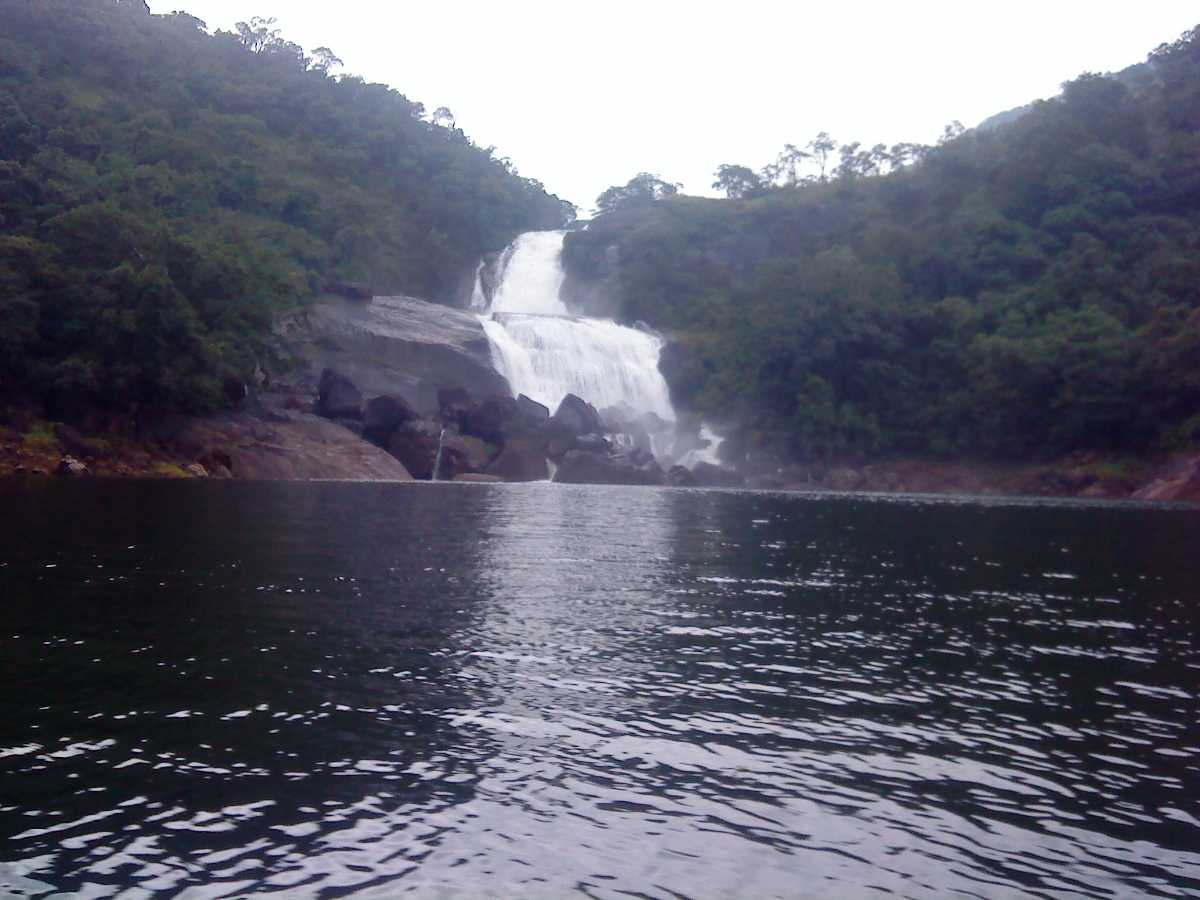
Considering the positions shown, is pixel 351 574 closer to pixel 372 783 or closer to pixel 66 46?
pixel 372 783

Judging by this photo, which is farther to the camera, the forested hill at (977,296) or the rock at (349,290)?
the rock at (349,290)

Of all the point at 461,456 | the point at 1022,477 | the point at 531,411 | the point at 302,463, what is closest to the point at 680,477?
the point at 531,411

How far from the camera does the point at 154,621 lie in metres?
16.7

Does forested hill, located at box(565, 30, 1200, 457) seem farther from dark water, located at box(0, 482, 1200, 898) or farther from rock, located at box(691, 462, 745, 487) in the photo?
dark water, located at box(0, 482, 1200, 898)

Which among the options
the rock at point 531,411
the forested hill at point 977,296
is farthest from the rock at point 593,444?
the forested hill at point 977,296

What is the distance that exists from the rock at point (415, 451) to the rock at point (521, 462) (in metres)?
4.35

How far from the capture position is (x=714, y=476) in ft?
270

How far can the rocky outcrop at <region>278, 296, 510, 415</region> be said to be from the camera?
76.5 m

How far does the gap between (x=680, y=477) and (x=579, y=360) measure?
1395 cm

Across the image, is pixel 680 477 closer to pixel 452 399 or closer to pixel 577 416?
pixel 577 416

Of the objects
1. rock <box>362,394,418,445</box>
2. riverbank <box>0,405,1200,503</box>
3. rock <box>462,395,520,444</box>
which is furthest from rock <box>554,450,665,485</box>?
riverbank <box>0,405,1200,503</box>

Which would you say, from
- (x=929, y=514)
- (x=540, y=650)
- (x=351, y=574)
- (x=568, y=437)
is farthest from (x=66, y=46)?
(x=540, y=650)

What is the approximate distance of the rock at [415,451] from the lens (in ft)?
224

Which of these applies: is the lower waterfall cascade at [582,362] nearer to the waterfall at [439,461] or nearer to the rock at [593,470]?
the rock at [593,470]
